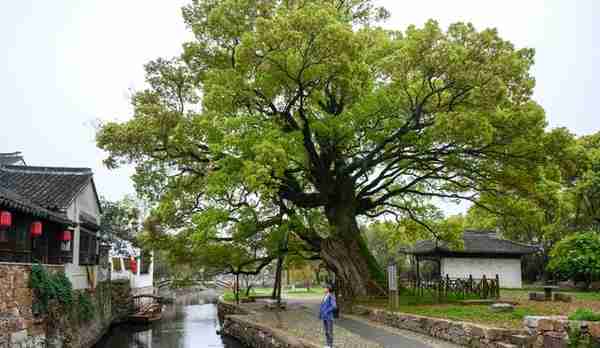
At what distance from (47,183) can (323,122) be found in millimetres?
9672

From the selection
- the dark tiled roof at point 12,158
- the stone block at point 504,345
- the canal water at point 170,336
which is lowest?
the canal water at point 170,336

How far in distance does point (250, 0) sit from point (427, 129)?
670 cm

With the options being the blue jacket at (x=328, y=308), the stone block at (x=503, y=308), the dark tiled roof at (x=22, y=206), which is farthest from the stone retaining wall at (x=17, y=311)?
the stone block at (x=503, y=308)

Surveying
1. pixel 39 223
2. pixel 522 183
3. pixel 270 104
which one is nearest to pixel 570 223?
pixel 522 183

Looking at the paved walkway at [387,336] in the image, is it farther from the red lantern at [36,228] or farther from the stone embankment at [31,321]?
the red lantern at [36,228]

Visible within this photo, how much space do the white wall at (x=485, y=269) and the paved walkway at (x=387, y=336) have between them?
14.2 m

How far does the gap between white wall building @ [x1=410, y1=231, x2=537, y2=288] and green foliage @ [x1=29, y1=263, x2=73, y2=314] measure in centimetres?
1839

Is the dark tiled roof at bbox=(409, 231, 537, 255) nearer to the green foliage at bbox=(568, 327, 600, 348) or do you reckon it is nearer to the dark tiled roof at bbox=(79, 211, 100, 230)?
the dark tiled roof at bbox=(79, 211, 100, 230)

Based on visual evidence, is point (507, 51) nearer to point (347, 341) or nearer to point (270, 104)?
point (270, 104)

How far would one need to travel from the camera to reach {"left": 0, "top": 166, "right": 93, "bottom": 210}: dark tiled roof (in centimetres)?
1549

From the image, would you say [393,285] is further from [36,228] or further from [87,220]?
[87,220]

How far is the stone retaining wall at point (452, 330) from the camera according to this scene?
9289 mm

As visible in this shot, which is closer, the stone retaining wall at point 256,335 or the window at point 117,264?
the stone retaining wall at point 256,335

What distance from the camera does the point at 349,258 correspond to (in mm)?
17406
